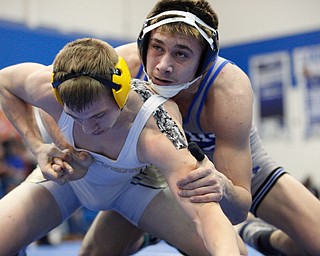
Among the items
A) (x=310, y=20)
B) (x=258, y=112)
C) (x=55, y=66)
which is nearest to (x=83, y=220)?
(x=258, y=112)

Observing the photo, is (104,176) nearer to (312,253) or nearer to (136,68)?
(136,68)

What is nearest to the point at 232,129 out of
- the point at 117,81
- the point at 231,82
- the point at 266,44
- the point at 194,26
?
the point at 231,82

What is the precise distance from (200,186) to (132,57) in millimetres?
1070

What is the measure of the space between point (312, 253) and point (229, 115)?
1.10 meters

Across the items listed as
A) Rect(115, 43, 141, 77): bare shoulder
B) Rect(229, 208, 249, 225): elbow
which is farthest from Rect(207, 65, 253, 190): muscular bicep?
Rect(115, 43, 141, 77): bare shoulder

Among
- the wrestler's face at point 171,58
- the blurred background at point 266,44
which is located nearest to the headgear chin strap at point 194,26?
the wrestler's face at point 171,58

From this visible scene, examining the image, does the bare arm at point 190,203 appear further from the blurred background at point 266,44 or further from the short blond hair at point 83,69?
the blurred background at point 266,44

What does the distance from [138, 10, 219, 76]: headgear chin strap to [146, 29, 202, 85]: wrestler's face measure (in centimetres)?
3

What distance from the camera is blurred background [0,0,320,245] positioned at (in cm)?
981

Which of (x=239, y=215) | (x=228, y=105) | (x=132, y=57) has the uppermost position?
(x=132, y=57)

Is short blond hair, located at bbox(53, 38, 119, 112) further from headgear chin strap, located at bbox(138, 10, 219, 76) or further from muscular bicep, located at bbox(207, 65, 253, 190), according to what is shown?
muscular bicep, located at bbox(207, 65, 253, 190)

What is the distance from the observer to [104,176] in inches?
121

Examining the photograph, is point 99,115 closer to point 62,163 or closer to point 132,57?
point 62,163

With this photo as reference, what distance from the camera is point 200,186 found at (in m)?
2.46
